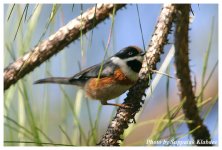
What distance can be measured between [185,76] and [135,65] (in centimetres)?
12

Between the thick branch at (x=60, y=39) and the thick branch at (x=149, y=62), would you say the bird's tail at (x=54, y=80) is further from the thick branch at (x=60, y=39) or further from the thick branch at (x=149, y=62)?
the thick branch at (x=149, y=62)

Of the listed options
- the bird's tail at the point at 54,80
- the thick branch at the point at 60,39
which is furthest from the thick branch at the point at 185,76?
the bird's tail at the point at 54,80

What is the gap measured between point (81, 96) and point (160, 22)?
31 cm

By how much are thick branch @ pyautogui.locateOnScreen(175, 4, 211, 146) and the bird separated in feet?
0.30

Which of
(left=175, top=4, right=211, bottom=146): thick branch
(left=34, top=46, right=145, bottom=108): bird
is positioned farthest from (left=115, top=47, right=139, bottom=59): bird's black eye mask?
(left=175, top=4, right=211, bottom=146): thick branch

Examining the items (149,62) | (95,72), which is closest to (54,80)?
(95,72)

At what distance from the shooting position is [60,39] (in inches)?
34.3

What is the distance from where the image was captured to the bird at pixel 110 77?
95 cm

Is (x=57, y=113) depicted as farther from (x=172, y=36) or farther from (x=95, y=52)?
(x=172, y=36)

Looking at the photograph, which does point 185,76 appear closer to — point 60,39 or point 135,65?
point 135,65

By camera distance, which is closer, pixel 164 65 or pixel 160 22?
pixel 160 22

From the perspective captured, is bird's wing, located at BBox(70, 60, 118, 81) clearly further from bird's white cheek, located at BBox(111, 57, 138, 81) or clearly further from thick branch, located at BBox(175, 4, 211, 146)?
thick branch, located at BBox(175, 4, 211, 146)

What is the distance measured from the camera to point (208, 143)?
38.3 inches

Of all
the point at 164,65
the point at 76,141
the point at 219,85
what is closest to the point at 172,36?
the point at 164,65
